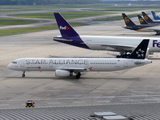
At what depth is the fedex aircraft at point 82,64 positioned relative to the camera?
58438 mm

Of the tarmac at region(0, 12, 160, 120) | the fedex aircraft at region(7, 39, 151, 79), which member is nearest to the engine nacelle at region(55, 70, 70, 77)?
the fedex aircraft at region(7, 39, 151, 79)

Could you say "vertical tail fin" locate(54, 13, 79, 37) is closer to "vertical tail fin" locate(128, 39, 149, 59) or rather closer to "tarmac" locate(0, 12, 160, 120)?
"tarmac" locate(0, 12, 160, 120)

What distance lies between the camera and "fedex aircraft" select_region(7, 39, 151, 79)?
58.4 m

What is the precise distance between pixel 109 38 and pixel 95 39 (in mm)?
3095

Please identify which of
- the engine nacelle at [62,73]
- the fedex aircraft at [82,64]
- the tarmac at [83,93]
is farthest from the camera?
the fedex aircraft at [82,64]

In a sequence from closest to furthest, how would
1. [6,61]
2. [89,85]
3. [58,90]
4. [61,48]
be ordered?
[58,90] → [89,85] → [6,61] → [61,48]

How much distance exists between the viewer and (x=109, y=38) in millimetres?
80875

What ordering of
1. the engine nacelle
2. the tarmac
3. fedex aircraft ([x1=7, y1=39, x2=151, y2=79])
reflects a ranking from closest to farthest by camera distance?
the tarmac → the engine nacelle → fedex aircraft ([x1=7, y1=39, x2=151, y2=79])

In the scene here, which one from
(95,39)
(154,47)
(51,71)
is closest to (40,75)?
(51,71)

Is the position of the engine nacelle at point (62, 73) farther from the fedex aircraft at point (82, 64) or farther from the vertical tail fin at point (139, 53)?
the vertical tail fin at point (139, 53)

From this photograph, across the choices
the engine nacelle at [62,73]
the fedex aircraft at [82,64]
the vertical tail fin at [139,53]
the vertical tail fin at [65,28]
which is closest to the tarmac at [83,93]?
the engine nacelle at [62,73]

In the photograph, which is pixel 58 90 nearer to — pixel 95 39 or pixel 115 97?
pixel 115 97

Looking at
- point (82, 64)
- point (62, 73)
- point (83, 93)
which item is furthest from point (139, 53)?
point (83, 93)

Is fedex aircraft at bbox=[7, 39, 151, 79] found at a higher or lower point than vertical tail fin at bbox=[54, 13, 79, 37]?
lower
